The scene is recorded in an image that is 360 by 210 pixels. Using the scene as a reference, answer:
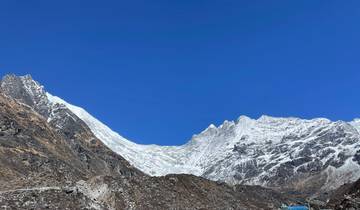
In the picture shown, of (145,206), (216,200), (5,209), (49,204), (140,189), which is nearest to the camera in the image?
(5,209)

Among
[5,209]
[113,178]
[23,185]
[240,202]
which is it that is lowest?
[5,209]

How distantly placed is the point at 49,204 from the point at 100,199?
698 inches

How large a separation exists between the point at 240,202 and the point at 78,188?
6576 centimetres

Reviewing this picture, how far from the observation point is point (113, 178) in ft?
441

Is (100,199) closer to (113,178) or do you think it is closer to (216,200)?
(113,178)

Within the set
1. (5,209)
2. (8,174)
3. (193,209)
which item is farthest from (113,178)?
(8,174)

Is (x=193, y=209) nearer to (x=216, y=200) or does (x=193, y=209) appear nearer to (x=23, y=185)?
(x=216, y=200)

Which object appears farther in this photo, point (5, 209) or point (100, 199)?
point (100, 199)

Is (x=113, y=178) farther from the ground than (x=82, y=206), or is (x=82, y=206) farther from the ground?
(x=113, y=178)

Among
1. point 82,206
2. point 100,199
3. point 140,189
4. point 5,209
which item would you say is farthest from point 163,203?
point 5,209

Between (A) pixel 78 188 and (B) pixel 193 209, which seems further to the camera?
(B) pixel 193 209

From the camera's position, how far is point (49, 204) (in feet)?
343

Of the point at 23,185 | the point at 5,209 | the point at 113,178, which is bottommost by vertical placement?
the point at 5,209

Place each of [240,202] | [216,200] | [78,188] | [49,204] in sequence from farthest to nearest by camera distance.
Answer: [240,202]
[216,200]
[78,188]
[49,204]
